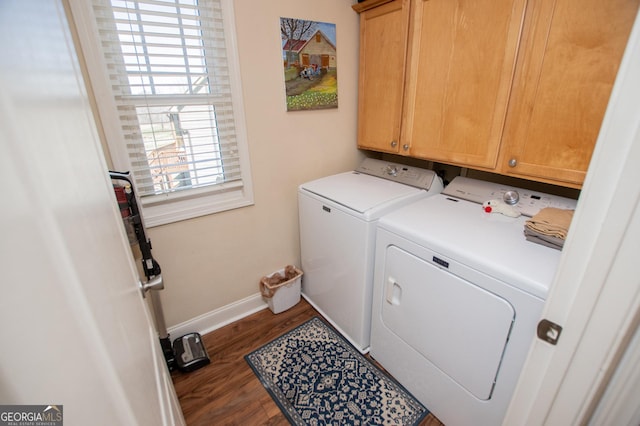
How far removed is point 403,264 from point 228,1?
1.73 m

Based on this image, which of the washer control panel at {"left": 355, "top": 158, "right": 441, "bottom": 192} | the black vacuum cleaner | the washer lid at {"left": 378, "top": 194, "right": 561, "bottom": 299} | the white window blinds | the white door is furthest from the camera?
the washer control panel at {"left": 355, "top": 158, "right": 441, "bottom": 192}

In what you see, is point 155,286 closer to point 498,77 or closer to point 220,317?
point 220,317

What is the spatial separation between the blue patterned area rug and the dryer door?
357mm

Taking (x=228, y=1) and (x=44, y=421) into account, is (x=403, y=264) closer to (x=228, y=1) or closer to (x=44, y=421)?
(x=44, y=421)

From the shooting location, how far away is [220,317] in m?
2.10

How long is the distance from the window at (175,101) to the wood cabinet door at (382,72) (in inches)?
37.6

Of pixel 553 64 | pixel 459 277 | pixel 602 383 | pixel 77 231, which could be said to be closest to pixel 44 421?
pixel 77 231

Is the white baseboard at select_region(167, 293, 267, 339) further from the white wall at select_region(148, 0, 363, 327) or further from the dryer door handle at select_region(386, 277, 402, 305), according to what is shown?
the dryer door handle at select_region(386, 277, 402, 305)

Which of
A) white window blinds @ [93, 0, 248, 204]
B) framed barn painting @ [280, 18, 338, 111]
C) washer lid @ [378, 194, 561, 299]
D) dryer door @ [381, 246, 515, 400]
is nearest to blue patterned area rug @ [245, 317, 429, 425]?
dryer door @ [381, 246, 515, 400]

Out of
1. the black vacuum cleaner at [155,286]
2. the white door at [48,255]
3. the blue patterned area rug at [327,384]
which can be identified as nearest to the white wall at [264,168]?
the black vacuum cleaner at [155,286]

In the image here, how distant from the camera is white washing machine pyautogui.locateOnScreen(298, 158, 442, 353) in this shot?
1650 millimetres

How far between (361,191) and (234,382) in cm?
141

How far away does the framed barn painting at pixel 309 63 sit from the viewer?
1852 mm

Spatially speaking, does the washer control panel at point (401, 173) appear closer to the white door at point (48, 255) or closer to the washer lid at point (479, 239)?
the washer lid at point (479, 239)
